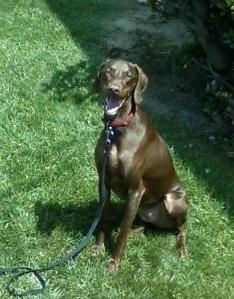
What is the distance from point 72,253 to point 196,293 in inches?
34.9

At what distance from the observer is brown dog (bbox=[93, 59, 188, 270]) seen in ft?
14.4

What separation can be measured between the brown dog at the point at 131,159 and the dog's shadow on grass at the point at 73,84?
2283mm

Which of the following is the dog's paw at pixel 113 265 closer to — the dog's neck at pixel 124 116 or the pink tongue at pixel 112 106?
the dog's neck at pixel 124 116

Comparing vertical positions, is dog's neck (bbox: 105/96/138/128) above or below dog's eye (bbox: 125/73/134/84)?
below

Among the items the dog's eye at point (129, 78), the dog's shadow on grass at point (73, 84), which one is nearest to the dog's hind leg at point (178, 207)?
the dog's eye at point (129, 78)

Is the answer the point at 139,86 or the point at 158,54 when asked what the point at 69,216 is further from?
the point at 158,54

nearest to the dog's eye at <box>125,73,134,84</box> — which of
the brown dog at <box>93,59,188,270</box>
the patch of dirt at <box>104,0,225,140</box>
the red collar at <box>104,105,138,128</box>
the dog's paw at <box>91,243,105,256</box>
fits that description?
the brown dog at <box>93,59,188,270</box>

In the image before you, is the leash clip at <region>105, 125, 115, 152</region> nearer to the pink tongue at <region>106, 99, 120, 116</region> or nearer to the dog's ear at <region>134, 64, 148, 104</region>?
the pink tongue at <region>106, 99, 120, 116</region>

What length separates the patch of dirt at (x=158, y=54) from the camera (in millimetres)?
7027

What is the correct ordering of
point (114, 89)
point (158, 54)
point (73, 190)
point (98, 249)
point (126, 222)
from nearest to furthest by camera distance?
1. point (114, 89)
2. point (126, 222)
3. point (98, 249)
4. point (73, 190)
5. point (158, 54)

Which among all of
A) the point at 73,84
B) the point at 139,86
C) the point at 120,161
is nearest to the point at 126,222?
the point at 120,161

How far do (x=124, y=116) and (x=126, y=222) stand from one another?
72 centimetres

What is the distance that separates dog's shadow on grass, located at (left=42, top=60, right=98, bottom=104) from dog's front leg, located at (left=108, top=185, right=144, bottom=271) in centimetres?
251

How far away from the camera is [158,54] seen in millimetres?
8328
